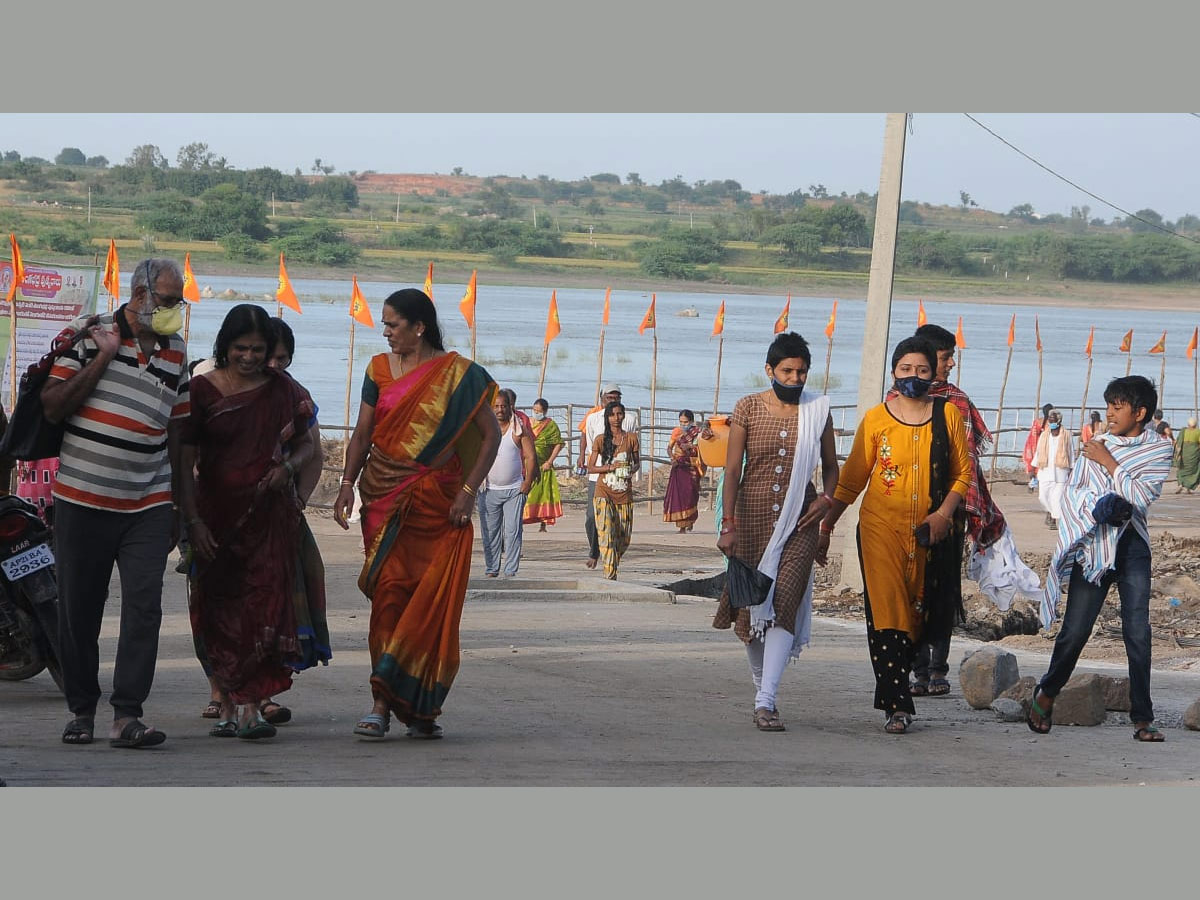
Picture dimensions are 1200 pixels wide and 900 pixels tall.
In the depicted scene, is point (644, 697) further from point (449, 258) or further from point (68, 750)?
point (449, 258)

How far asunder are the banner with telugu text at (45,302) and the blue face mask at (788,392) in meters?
10.5

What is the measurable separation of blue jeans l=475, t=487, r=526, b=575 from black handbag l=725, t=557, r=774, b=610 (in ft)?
21.7

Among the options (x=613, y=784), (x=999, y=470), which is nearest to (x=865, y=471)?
(x=613, y=784)

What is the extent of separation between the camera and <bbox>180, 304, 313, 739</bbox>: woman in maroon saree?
6.47 m

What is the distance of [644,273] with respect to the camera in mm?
91938

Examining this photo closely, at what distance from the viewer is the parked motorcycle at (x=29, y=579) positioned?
24.9ft

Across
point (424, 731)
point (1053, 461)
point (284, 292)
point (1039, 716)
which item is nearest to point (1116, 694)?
point (1039, 716)

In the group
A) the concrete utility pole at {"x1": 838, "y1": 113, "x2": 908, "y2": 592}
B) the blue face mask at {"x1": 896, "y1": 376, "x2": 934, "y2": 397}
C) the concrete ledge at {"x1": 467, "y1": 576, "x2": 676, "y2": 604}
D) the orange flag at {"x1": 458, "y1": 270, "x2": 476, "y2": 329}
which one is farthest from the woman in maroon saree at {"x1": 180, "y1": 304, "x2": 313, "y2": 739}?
the orange flag at {"x1": 458, "y1": 270, "x2": 476, "y2": 329}

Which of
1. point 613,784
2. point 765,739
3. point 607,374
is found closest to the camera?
point 613,784

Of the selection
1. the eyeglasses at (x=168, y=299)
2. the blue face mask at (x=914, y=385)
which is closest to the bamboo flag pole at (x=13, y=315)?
the eyeglasses at (x=168, y=299)

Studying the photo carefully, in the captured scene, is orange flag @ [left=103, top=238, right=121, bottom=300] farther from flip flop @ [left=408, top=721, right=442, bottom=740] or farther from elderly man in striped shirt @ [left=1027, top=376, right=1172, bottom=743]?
elderly man in striped shirt @ [left=1027, top=376, right=1172, bottom=743]

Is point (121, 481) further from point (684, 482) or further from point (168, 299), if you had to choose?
point (684, 482)

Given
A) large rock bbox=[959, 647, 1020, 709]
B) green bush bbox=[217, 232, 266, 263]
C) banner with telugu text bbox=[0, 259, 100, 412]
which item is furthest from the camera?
green bush bbox=[217, 232, 266, 263]

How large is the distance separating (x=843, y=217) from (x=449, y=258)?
80.4ft
